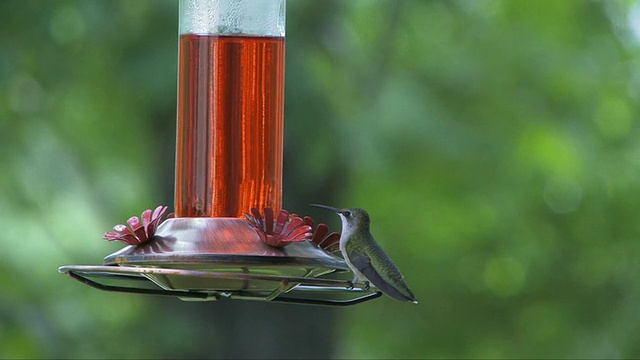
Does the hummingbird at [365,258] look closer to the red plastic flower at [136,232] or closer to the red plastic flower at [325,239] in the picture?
the red plastic flower at [325,239]

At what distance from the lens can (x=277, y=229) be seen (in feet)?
14.7

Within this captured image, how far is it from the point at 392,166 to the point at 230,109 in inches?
230

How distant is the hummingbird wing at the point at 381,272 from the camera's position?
195 inches

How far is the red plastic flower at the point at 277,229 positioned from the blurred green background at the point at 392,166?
4.34 metres

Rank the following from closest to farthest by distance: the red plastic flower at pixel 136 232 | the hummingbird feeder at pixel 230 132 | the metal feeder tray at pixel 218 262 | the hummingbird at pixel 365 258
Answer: the metal feeder tray at pixel 218 262 < the red plastic flower at pixel 136 232 < the hummingbird feeder at pixel 230 132 < the hummingbird at pixel 365 258

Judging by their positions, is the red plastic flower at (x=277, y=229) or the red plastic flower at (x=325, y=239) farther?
the red plastic flower at (x=325, y=239)

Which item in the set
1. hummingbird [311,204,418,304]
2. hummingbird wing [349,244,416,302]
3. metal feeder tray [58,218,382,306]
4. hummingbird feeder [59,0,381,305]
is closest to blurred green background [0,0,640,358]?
hummingbird [311,204,418,304]

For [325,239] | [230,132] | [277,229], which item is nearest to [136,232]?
[277,229]

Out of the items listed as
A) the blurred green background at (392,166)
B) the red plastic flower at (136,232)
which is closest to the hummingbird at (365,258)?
the red plastic flower at (136,232)

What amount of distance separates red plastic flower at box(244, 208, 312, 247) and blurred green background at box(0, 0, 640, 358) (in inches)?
171

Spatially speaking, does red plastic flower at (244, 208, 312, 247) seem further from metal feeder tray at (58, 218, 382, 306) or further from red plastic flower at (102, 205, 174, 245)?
red plastic flower at (102, 205, 174, 245)

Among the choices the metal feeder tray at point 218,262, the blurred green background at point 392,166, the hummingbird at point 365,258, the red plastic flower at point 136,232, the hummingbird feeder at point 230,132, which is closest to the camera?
the metal feeder tray at point 218,262

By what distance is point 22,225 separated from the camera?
11.1 metres

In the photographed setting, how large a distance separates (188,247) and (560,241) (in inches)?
325
